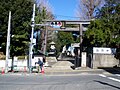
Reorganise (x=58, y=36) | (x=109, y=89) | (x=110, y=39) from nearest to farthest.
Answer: (x=109, y=89) < (x=110, y=39) < (x=58, y=36)

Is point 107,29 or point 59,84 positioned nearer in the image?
point 59,84

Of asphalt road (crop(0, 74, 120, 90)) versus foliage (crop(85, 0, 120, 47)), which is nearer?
asphalt road (crop(0, 74, 120, 90))

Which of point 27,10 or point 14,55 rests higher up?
point 27,10

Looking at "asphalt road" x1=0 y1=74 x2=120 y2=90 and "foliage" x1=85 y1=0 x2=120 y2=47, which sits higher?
"foliage" x1=85 y1=0 x2=120 y2=47

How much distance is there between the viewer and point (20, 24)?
43594 millimetres

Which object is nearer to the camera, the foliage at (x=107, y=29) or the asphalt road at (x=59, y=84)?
the asphalt road at (x=59, y=84)

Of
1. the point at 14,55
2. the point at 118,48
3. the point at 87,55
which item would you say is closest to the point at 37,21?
the point at 14,55

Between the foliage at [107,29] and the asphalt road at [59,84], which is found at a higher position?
the foliage at [107,29]

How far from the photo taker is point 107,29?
133 ft

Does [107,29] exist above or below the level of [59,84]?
above

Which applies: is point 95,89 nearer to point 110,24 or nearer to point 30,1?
point 110,24

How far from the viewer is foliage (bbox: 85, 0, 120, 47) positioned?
39938 millimetres

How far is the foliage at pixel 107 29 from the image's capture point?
39938 mm

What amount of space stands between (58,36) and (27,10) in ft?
165
